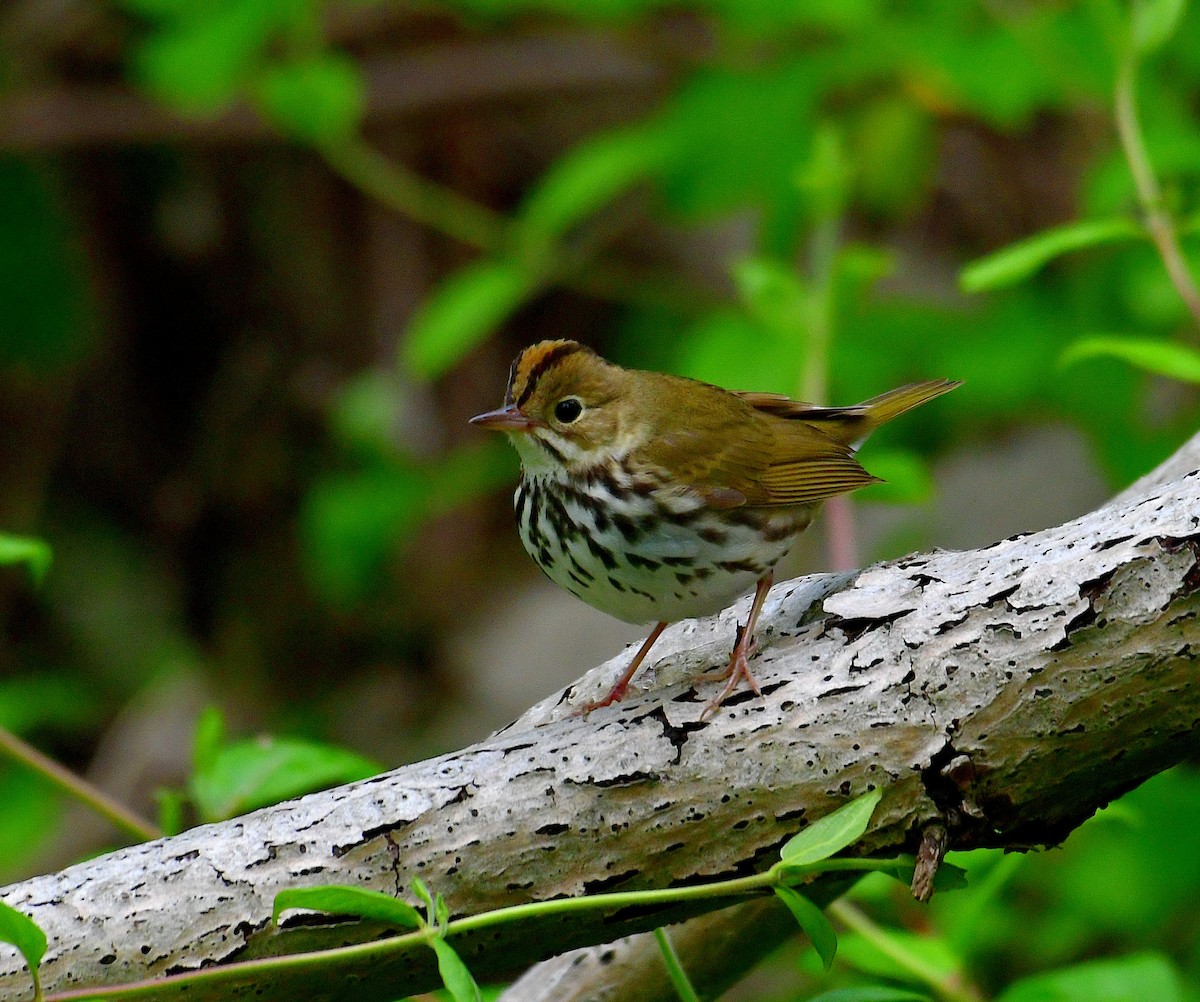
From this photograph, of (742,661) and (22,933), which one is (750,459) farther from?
(22,933)

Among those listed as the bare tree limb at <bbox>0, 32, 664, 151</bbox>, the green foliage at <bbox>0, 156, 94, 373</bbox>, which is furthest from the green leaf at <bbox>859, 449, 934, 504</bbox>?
the green foliage at <bbox>0, 156, 94, 373</bbox>

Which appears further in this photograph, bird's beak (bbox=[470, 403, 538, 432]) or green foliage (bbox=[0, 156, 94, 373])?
green foliage (bbox=[0, 156, 94, 373])

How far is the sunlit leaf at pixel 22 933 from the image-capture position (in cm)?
136

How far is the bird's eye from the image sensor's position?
2.56 meters

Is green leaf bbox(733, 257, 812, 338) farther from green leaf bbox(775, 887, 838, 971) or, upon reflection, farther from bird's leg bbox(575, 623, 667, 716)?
green leaf bbox(775, 887, 838, 971)

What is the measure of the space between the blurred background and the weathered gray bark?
206 cm

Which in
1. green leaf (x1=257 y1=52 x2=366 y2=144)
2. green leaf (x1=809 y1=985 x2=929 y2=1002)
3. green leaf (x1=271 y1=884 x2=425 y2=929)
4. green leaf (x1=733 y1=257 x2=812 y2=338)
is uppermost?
green leaf (x1=257 y1=52 x2=366 y2=144)

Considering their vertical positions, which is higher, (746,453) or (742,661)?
(746,453)

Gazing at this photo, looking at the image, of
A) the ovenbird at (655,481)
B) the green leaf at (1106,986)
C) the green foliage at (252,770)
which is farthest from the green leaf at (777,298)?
the green leaf at (1106,986)

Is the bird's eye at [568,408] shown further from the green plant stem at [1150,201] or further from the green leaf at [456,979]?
the green leaf at [456,979]

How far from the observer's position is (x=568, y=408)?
2.56 metres

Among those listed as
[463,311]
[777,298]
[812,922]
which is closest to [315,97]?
[463,311]

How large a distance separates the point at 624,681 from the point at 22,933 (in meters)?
1.02

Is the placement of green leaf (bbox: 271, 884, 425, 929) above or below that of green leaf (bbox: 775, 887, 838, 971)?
above
